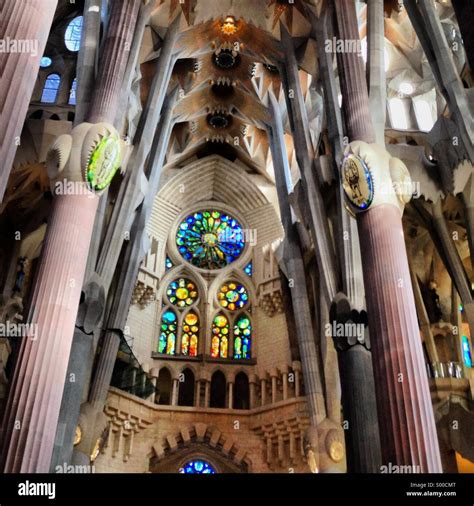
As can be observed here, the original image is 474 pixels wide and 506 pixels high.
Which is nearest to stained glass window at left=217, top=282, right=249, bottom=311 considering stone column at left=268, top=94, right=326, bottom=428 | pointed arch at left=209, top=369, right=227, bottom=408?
pointed arch at left=209, top=369, right=227, bottom=408

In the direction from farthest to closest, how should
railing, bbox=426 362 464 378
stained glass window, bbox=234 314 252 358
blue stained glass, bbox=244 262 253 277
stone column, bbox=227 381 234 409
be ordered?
blue stained glass, bbox=244 262 253 277
stained glass window, bbox=234 314 252 358
stone column, bbox=227 381 234 409
railing, bbox=426 362 464 378

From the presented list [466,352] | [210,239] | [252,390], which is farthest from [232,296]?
[466,352]

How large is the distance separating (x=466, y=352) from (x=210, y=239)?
11484 mm

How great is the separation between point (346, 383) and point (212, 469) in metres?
9.11

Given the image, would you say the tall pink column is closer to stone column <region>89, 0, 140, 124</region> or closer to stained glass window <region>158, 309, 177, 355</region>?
stone column <region>89, 0, 140, 124</region>

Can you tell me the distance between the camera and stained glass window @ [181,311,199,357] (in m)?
22.8

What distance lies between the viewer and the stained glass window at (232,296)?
79.3ft

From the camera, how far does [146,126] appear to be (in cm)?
1745

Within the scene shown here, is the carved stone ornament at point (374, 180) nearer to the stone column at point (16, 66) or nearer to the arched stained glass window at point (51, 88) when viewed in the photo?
the stone column at point (16, 66)

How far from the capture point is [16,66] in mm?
6891

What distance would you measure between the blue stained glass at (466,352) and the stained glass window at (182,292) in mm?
10508

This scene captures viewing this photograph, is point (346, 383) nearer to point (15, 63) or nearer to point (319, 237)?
point (319, 237)

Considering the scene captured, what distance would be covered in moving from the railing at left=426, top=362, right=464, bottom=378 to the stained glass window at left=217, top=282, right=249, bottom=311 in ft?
29.1
